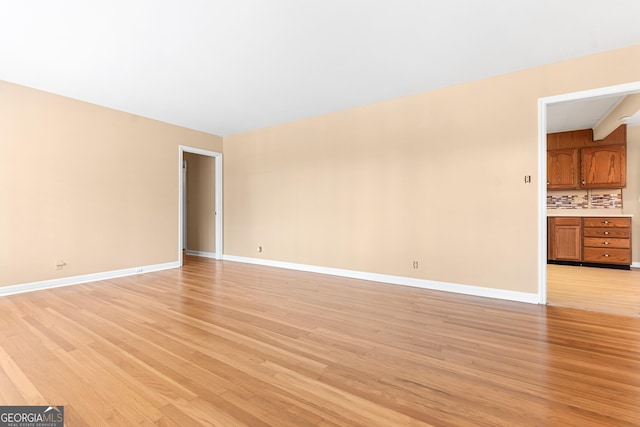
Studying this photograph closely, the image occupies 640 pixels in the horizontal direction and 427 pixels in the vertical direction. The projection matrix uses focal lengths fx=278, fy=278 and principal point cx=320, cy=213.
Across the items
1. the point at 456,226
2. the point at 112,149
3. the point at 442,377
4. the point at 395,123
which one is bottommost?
the point at 442,377

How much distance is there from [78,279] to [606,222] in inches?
349

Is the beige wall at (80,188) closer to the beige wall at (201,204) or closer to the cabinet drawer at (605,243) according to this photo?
the beige wall at (201,204)

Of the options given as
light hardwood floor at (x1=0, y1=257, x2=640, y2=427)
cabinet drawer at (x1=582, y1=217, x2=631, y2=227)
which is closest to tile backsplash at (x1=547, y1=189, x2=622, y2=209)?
cabinet drawer at (x1=582, y1=217, x2=631, y2=227)

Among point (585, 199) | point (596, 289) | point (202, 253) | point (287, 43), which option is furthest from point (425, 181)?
point (202, 253)

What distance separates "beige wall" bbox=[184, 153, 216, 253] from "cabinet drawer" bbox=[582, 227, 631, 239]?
7.56 m

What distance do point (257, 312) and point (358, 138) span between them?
117 inches

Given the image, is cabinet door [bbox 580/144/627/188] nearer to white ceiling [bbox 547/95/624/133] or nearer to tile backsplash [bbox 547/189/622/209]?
tile backsplash [bbox 547/189/622/209]

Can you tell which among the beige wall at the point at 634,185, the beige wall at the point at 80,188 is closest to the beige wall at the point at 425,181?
the beige wall at the point at 80,188

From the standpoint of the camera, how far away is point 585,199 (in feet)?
18.9

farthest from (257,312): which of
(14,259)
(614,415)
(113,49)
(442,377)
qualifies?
(14,259)

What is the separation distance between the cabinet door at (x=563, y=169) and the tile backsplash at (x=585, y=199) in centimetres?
31

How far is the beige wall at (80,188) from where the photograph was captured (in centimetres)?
355

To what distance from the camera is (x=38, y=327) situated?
7.98 feet

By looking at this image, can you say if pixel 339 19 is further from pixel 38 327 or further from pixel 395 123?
pixel 38 327
